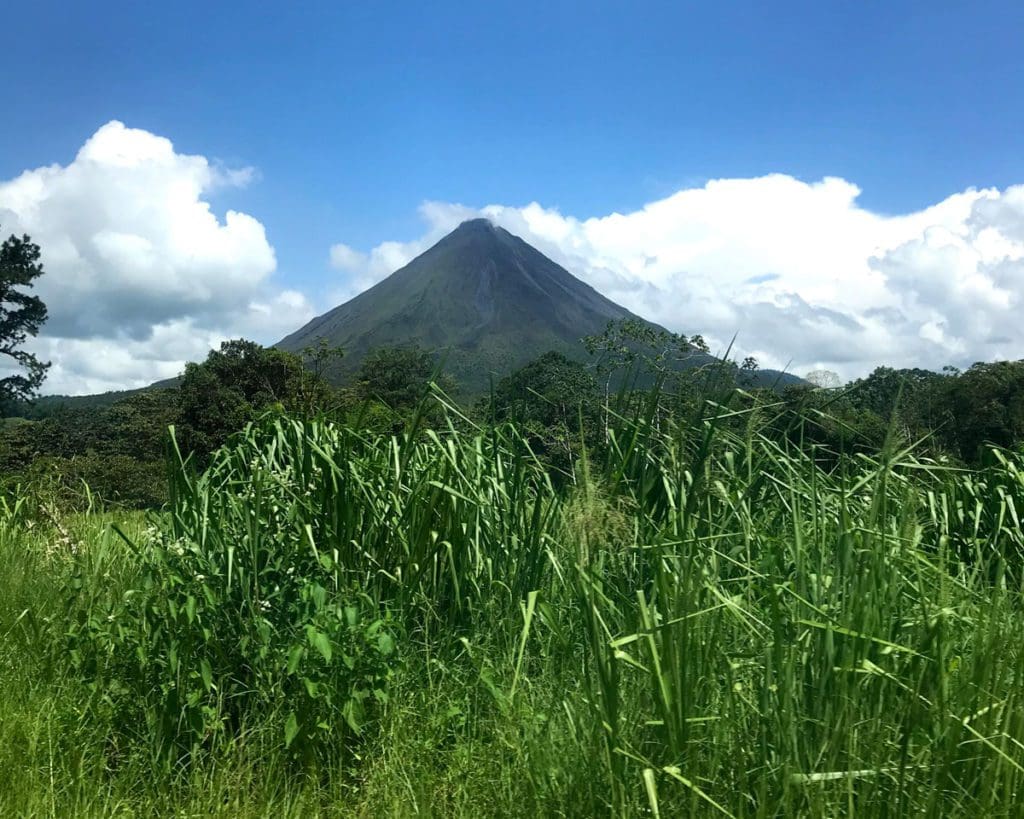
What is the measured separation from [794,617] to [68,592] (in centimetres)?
334

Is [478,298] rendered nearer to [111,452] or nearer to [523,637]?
[111,452]

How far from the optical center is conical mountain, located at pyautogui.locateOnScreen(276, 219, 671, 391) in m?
121

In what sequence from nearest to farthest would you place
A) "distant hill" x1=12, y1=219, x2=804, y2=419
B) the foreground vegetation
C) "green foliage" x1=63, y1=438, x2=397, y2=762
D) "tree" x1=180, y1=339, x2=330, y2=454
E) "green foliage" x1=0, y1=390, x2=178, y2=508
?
the foreground vegetation, "green foliage" x1=63, y1=438, x2=397, y2=762, "green foliage" x1=0, y1=390, x2=178, y2=508, "tree" x1=180, y1=339, x2=330, y2=454, "distant hill" x1=12, y1=219, x2=804, y2=419

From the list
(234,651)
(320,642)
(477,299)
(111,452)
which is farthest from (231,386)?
(477,299)

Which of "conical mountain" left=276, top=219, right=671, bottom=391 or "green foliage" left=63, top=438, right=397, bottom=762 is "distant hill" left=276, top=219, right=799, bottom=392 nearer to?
"conical mountain" left=276, top=219, right=671, bottom=391

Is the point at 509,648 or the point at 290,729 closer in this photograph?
the point at 290,729

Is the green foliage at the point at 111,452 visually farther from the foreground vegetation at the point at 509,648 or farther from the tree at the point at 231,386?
the foreground vegetation at the point at 509,648

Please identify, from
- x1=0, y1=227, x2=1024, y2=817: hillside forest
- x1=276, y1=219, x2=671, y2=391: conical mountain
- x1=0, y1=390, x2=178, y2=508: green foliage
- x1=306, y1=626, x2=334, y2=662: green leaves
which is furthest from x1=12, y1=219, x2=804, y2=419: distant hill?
x1=306, y1=626, x2=334, y2=662: green leaves

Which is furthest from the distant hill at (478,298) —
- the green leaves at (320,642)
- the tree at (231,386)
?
the green leaves at (320,642)

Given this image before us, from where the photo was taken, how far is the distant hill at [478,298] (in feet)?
396

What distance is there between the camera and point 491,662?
3.12m

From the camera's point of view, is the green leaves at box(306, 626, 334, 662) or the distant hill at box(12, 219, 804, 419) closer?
the green leaves at box(306, 626, 334, 662)

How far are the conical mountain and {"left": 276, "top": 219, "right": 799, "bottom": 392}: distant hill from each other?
149 millimetres

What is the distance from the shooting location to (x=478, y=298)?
143250mm
